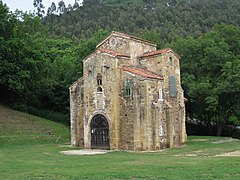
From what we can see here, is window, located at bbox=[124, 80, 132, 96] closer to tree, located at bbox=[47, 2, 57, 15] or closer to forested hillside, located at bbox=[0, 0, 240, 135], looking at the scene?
forested hillside, located at bbox=[0, 0, 240, 135]

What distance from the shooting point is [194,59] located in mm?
44688

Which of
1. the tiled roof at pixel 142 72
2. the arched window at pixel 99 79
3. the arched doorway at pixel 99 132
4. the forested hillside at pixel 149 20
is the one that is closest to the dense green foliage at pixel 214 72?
the tiled roof at pixel 142 72

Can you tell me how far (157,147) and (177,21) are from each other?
3512 inches

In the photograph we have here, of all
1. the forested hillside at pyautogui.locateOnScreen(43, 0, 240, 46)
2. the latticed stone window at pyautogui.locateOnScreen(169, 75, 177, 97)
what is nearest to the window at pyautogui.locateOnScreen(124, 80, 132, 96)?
the latticed stone window at pyautogui.locateOnScreen(169, 75, 177, 97)

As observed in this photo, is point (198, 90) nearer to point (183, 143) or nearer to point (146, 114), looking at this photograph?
point (183, 143)

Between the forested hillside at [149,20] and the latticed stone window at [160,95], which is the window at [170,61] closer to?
the latticed stone window at [160,95]

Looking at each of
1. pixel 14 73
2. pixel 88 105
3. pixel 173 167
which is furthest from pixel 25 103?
pixel 173 167

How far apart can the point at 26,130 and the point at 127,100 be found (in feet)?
46.5

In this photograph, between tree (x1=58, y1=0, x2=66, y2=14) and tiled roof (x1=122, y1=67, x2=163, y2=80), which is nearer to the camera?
tiled roof (x1=122, y1=67, x2=163, y2=80)

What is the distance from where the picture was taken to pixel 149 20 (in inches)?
4589

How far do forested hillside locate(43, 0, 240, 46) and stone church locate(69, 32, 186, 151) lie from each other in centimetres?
6301

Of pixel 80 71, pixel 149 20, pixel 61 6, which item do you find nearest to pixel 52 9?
pixel 61 6

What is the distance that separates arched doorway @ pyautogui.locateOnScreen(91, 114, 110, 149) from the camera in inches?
1196

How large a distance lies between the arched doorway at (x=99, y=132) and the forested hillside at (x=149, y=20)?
217 feet
